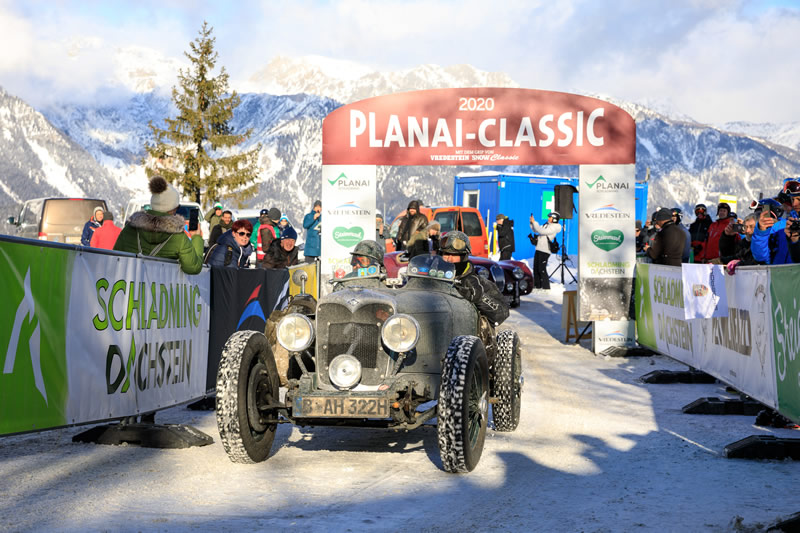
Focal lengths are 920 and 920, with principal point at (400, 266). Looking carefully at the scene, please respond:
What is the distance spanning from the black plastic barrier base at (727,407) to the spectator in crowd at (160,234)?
5.39 meters

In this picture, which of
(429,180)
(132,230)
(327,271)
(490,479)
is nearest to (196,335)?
(132,230)

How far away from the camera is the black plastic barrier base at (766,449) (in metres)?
7.23

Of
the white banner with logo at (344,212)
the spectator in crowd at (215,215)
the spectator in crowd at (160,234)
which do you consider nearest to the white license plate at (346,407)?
the spectator in crowd at (160,234)

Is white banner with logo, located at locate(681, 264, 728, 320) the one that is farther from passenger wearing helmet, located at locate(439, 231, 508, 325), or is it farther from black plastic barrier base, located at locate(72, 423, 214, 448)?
black plastic barrier base, located at locate(72, 423, 214, 448)

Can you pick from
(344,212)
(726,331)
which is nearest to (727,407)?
(726,331)

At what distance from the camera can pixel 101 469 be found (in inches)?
262

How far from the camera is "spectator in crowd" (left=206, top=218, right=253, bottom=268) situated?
12.3 metres

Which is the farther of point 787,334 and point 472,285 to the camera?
point 472,285

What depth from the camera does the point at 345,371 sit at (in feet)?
22.1

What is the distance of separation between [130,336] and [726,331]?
20.4ft

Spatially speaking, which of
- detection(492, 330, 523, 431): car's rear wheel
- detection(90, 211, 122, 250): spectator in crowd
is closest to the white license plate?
detection(492, 330, 523, 431): car's rear wheel

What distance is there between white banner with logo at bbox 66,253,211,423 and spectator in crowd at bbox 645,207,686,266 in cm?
847

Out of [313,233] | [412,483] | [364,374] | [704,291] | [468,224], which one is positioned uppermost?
[468,224]

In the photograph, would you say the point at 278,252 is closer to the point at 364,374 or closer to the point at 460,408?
the point at 364,374
